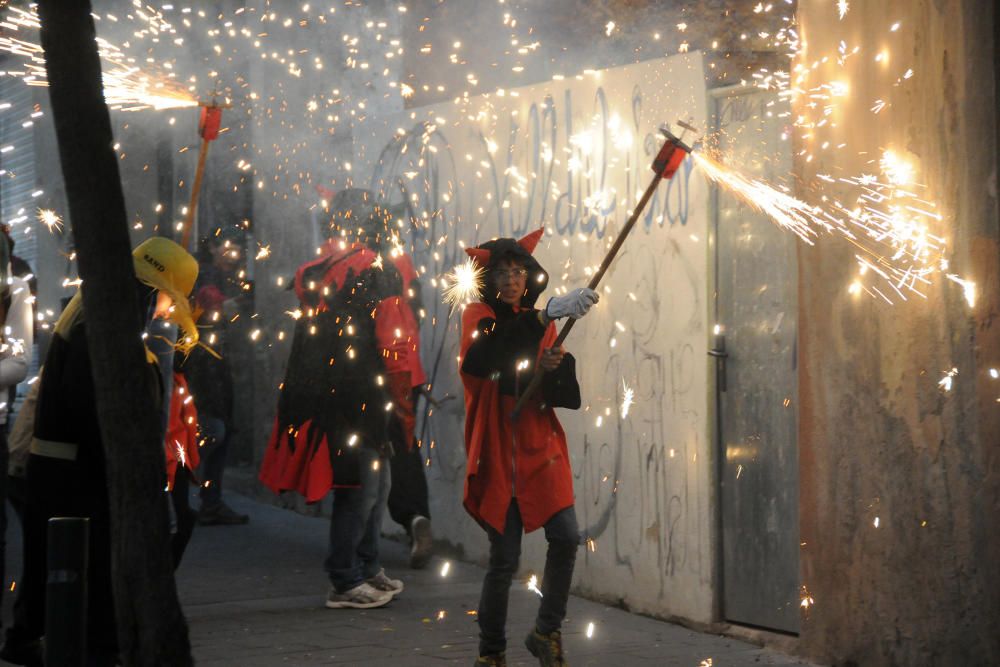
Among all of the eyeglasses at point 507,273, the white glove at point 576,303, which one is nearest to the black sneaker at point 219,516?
the eyeglasses at point 507,273

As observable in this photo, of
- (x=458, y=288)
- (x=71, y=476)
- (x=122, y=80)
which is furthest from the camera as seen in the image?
(x=458, y=288)

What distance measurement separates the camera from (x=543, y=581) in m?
6.16

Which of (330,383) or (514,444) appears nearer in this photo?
(514,444)

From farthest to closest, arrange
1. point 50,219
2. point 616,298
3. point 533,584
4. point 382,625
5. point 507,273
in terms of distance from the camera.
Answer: point 50,219
point 533,584
point 616,298
point 382,625
point 507,273

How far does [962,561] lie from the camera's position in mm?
5715

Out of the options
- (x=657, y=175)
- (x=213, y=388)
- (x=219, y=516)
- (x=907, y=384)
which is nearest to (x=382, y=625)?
(x=657, y=175)

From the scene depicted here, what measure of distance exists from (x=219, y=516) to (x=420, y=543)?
2453mm

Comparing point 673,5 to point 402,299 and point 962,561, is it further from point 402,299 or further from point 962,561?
point 962,561

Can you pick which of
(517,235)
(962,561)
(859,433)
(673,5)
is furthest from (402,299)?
(962,561)

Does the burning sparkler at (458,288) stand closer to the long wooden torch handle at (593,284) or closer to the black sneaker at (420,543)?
the black sneaker at (420,543)

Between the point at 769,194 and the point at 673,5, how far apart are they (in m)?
→ 2.35

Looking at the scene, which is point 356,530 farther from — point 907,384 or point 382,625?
point 907,384

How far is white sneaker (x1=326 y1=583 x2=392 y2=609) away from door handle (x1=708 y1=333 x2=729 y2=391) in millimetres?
2059

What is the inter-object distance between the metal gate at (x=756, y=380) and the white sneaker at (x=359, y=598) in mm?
1779
